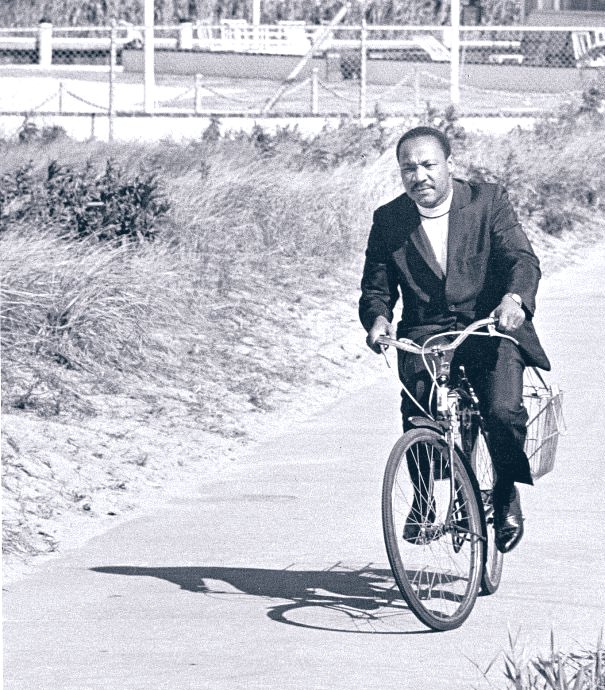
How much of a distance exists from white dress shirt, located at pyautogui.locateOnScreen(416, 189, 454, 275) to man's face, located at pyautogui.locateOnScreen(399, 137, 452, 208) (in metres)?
0.08

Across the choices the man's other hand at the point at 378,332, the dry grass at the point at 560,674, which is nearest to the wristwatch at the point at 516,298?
the man's other hand at the point at 378,332

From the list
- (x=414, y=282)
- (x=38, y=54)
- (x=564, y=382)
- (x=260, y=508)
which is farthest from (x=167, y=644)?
(x=38, y=54)

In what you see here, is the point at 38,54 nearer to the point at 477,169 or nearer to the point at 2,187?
the point at 477,169

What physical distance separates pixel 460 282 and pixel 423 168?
41 centimetres

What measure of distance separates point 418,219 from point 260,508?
1944 millimetres

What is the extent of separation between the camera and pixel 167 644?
5648mm

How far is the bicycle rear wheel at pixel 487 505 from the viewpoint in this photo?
6207mm

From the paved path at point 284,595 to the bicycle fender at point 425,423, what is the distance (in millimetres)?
655

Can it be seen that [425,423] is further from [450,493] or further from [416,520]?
[416,520]

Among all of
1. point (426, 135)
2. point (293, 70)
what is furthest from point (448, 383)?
point (293, 70)

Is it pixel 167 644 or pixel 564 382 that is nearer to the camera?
pixel 167 644

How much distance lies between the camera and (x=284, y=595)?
6.30 meters

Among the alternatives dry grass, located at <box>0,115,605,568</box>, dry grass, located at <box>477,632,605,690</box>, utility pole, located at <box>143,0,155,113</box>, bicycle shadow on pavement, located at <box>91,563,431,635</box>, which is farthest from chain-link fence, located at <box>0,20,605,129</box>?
dry grass, located at <box>477,632,605,690</box>

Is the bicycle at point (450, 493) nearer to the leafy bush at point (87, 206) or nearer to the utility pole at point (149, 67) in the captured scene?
the leafy bush at point (87, 206)
